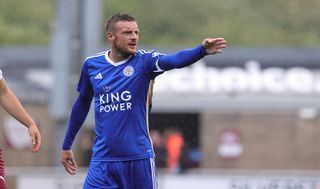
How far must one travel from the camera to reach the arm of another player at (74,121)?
852 cm

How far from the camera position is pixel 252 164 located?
2858 centimetres

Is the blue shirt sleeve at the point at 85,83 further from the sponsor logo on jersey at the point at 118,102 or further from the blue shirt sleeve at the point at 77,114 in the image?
the sponsor logo on jersey at the point at 118,102

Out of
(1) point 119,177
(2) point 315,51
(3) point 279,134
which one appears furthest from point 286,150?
(1) point 119,177

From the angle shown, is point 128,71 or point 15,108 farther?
point 128,71

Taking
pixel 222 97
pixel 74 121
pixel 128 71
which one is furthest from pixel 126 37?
pixel 222 97

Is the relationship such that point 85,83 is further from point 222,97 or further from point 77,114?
point 222,97

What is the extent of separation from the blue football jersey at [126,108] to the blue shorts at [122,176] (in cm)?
4

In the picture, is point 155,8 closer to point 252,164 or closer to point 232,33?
point 252,164

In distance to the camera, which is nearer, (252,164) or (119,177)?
(119,177)

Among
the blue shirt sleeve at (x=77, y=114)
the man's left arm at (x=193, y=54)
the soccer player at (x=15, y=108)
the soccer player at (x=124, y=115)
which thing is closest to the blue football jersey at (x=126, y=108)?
the soccer player at (x=124, y=115)

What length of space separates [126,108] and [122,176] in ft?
1.55

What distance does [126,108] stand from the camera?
26.6 ft

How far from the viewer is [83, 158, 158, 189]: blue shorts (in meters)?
8.11

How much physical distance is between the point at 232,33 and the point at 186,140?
748 cm
